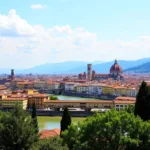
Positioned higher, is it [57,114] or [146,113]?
[146,113]

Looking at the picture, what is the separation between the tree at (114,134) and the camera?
1060 centimetres

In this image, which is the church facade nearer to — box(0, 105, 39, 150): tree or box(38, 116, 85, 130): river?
box(38, 116, 85, 130): river

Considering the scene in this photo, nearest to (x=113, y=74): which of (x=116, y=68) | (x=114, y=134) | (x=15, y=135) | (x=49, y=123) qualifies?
Result: (x=116, y=68)

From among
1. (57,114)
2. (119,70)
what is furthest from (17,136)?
(119,70)

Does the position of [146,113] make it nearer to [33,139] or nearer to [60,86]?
[33,139]

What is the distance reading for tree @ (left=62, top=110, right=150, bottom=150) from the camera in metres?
10.6

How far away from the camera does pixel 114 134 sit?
34.7 ft

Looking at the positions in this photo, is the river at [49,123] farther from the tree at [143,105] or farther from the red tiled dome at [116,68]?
the red tiled dome at [116,68]

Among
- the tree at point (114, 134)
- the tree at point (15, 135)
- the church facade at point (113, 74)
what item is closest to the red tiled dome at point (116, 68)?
the church facade at point (113, 74)

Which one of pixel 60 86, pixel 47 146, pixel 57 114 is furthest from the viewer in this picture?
pixel 60 86

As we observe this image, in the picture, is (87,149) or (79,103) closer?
(87,149)

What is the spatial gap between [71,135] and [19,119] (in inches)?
76.2

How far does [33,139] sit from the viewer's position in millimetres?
12391

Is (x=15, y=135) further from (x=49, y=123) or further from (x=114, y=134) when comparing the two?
(x=49, y=123)
